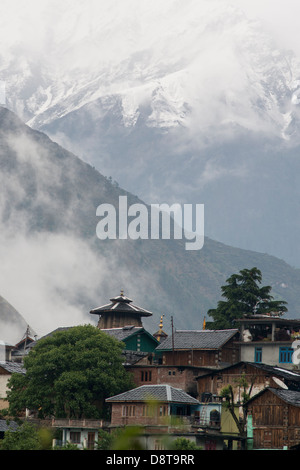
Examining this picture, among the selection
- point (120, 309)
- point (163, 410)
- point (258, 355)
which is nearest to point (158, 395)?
point (163, 410)

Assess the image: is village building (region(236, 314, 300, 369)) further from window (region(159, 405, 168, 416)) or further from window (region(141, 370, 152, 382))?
window (region(159, 405, 168, 416))

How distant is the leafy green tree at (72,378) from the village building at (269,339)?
1472cm

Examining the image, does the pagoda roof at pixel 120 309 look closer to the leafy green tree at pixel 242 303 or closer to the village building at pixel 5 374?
the leafy green tree at pixel 242 303

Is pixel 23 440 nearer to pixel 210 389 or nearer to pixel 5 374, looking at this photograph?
pixel 210 389

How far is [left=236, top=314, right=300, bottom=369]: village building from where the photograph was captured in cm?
10131

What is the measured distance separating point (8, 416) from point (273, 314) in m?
32.5

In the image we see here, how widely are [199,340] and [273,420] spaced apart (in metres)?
22.3

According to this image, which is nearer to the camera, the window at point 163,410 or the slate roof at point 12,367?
the window at point 163,410

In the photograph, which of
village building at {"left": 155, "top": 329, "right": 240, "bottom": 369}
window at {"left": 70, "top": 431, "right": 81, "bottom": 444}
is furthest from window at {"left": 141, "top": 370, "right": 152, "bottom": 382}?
window at {"left": 70, "top": 431, "right": 81, "bottom": 444}

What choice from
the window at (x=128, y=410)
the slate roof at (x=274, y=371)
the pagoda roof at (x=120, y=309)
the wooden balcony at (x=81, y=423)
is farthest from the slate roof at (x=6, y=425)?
the pagoda roof at (x=120, y=309)

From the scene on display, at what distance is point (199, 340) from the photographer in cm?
10500

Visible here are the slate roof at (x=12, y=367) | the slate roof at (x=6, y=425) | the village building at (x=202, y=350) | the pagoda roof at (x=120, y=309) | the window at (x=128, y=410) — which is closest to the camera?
the slate roof at (x=6, y=425)

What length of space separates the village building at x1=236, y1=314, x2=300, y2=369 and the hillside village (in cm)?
11

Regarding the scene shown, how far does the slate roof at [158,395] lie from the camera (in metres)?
87.6
